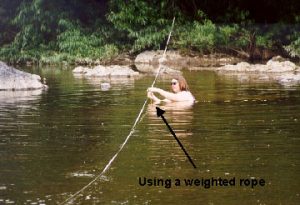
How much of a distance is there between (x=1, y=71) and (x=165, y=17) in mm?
11409

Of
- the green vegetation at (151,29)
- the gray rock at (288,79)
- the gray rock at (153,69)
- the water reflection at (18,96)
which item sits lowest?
the gray rock at (288,79)

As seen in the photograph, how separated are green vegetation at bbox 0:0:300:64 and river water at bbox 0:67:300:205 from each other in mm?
11730

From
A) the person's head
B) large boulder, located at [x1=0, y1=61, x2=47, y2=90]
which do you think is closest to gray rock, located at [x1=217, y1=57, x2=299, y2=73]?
large boulder, located at [x1=0, y1=61, x2=47, y2=90]

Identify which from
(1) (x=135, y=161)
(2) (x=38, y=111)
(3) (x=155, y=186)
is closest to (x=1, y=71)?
(2) (x=38, y=111)

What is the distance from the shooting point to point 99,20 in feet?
97.9

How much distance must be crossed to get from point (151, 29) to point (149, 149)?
18.7 meters

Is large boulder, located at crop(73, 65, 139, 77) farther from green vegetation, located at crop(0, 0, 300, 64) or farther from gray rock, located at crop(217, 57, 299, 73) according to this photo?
green vegetation, located at crop(0, 0, 300, 64)

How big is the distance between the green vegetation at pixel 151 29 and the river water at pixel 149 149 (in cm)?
1173

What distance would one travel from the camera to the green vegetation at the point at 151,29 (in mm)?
26438

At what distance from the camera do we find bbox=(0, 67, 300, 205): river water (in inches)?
255

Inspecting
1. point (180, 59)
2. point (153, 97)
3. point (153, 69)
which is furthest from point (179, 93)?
point (180, 59)

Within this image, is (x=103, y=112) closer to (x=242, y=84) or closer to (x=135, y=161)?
(x=135, y=161)

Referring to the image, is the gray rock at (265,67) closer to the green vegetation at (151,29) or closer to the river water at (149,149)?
the green vegetation at (151,29)

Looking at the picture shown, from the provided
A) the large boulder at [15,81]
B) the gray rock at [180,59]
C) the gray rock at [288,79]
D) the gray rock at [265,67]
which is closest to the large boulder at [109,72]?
the gray rock at [265,67]
